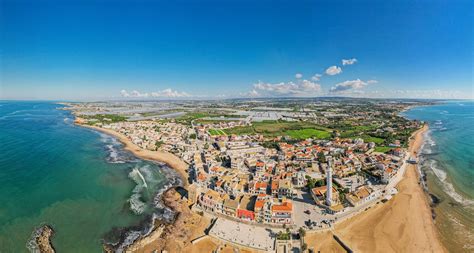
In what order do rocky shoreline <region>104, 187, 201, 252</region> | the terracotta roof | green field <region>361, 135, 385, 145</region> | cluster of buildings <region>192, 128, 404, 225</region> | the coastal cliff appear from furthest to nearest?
green field <region>361, 135, 385, 145</region>
cluster of buildings <region>192, 128, 404, 225</region>
the terracotta roof
rocky shoreline <region>104, 187, 201, 252</region>
the coastal cliff

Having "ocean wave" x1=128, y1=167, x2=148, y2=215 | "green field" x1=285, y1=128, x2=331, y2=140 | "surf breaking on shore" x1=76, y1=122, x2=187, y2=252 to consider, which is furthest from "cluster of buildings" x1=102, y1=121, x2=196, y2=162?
"green field" x1=285, y1=128, x2=331, y2=140

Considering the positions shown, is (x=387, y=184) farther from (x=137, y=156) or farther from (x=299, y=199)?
(x=137, y=156)

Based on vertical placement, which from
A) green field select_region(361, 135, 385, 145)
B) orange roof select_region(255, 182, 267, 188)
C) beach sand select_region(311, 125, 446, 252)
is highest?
orange roof select_region(255, 182, 267, 188)

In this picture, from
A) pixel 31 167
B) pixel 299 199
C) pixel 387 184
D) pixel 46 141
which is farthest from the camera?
pixel 46 141

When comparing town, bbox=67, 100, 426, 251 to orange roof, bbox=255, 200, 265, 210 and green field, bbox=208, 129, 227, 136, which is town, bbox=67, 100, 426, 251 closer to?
orange roof, bbox=255, 200, 265, 210

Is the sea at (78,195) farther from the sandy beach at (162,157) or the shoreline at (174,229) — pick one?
the sandy beach at (162,157)

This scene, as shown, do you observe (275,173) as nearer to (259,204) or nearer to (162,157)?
(259,204)

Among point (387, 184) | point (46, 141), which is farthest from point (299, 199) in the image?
point (46, 141)
